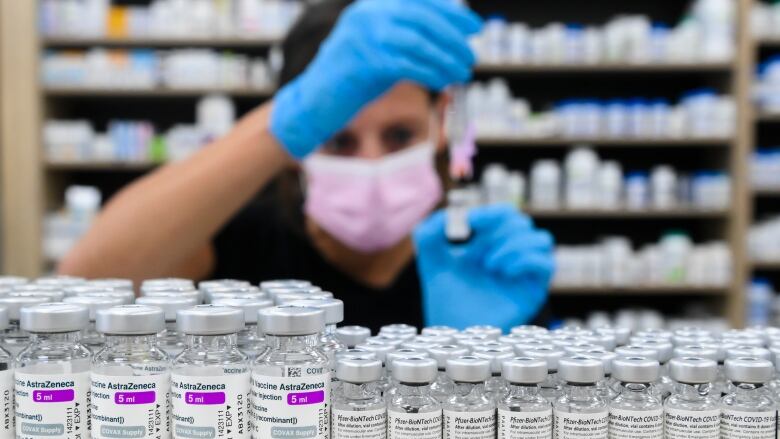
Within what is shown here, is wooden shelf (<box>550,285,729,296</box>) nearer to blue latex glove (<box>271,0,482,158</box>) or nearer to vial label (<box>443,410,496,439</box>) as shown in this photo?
blue latex glove (<box>271,0,482,158</box>)

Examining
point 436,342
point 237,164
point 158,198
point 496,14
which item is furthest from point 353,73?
point 496,14

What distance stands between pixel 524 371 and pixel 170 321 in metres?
0.42

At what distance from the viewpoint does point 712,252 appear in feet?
13.0

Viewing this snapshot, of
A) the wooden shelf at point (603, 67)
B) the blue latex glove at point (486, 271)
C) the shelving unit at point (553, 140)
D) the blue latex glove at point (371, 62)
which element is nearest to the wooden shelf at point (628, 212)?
the shelving unit at point (553, 140)

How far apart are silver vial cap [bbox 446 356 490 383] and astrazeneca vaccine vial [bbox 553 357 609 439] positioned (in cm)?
9

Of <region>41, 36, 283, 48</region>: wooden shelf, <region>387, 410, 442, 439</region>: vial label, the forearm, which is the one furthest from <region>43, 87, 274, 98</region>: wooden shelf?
<region>387, 410, 442, 439</region>: vial label

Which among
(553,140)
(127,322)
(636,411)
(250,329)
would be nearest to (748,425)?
(636,411)

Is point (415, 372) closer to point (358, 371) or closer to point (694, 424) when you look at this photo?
point (358, 371)

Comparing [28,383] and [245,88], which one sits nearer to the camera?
[28,383]

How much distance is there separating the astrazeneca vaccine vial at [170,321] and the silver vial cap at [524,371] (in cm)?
38

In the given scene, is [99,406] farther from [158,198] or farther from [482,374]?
[158,198]

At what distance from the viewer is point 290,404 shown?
0.77 meters

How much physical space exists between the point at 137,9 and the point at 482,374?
3872mm

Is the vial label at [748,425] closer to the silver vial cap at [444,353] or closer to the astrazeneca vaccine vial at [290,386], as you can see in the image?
the silver vial cap at [444,353]
